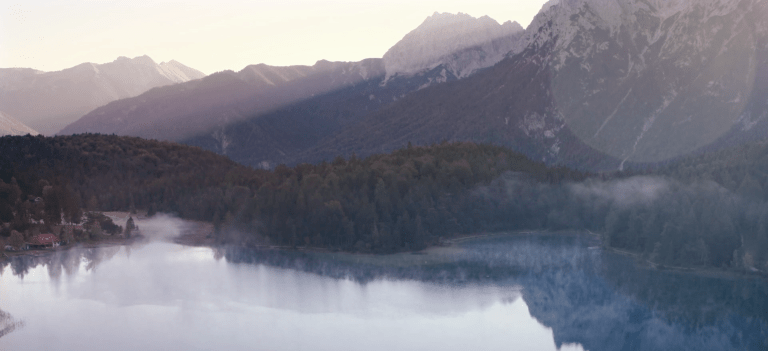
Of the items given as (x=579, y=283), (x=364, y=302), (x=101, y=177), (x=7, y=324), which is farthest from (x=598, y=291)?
(x=101, y=177)

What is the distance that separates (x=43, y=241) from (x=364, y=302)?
35254mm

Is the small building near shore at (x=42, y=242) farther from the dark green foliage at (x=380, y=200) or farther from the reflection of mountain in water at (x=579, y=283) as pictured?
the dark green foliage at (x=380, y=200)

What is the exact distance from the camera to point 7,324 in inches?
2218

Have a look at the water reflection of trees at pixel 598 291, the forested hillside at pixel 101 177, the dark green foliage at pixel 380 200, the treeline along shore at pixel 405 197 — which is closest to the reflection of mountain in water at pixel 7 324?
the treeline along shore at pixel 405 197

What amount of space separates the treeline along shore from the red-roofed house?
82.0 inches

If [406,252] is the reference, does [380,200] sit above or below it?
above

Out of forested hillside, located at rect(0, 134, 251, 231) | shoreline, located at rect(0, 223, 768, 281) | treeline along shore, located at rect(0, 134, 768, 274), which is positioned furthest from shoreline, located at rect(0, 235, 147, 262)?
forested hillside, located at rect(0, 134, 251, 231)

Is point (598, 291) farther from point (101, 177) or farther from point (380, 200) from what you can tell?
point (101, 177)

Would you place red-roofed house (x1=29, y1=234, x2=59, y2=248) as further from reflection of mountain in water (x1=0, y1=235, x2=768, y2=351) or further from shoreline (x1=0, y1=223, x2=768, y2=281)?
reflection of mountain in water (x1=0, y1=235, x2=768, y2=351)

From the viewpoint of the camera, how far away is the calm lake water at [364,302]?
55344 millimetres

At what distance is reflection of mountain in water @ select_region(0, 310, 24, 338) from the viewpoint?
54578 mm

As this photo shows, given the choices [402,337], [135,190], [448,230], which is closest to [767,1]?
[448,230]

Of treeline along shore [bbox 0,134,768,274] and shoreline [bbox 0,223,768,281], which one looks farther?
treeline along shore [bbox 0,134,768,274]

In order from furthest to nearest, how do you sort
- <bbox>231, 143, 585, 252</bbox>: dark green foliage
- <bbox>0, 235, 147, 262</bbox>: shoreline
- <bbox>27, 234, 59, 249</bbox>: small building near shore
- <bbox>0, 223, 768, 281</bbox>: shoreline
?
<bbox>231, 143, 585, 252</bbox>: dark green foliage < <bbox>27, 234, 59, 249</bbox>: small building near shore < <bbox>0, 235, 147, 262</bbox>: shoreline < <bbox>0, 223, 768, 281</bbox>: shoreline
